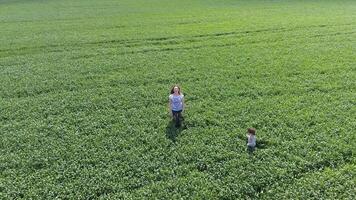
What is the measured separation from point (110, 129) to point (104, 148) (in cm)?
127

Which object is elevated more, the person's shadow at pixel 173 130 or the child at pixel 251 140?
the child at pixel 251 140

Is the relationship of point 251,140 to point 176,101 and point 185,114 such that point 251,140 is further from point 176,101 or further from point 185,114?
point 185,114

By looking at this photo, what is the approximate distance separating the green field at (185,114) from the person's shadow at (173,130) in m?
0.07

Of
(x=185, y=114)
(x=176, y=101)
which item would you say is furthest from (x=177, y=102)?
(x=185, y=114)

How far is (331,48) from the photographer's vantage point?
2156cm

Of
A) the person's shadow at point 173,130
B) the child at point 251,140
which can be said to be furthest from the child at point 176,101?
the child at point 251,140

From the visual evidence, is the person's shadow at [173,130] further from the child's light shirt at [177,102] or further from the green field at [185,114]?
the child's light shirt at [177,102]

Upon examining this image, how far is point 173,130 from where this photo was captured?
11.9 m

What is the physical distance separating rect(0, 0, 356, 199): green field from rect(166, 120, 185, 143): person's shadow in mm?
75

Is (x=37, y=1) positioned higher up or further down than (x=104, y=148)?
higher up

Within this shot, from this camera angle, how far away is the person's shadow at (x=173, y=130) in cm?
1141

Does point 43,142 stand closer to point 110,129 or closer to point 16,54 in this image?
point 110,129

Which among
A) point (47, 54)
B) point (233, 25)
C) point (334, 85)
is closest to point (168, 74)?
point (334, 85)

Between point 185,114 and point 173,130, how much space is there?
4.15 feet
